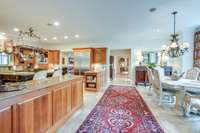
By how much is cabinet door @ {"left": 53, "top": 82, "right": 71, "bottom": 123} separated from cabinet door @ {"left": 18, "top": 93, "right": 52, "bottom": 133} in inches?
6.2

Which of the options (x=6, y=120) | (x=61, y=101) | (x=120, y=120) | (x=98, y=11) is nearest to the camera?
(x=6, y=120)

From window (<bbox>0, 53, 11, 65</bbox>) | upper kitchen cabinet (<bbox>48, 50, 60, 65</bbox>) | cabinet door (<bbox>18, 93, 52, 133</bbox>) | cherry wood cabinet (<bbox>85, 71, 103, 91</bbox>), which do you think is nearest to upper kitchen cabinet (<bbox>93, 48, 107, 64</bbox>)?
cherry wood cabinet (<bbox>85, 71, 103, 91</bbox>)

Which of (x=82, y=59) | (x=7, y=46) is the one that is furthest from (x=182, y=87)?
(x=7, y=46)

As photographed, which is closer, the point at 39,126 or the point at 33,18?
the point at 39,126

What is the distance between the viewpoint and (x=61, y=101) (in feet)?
8.75

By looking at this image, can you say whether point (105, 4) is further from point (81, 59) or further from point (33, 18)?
point (81, 59)

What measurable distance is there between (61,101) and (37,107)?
2.39 feet

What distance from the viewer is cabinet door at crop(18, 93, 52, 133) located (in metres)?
1.67

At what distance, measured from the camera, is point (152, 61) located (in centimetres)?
838

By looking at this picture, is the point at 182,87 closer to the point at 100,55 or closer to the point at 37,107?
the point at 37,107

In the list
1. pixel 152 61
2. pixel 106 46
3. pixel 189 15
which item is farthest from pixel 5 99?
pixel 152 61

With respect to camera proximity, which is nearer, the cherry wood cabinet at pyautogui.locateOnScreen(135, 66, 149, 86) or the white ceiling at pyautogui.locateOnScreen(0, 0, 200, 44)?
the white ceiling at pyautogui.locateOnScreen(0, 0, 200, 44)

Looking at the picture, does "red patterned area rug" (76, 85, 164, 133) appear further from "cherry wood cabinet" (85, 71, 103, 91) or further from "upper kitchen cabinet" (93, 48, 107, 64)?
"upper kitchen cabinet" (93, 48, 107, 64)

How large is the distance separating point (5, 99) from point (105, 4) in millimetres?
2999
